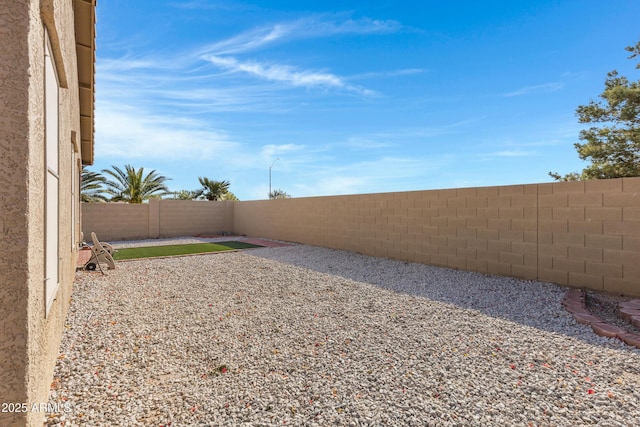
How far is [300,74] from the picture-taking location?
1189 cm

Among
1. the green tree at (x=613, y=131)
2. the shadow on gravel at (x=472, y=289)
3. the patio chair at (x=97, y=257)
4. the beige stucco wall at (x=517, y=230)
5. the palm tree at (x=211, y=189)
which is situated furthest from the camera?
the palm tree at (x=211, y=189)

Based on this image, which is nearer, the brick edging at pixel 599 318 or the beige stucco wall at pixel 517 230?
the brick edging at pixel 599 318

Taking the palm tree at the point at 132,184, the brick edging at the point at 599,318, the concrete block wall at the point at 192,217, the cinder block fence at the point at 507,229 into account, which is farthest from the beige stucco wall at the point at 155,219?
the brick edging at the point at 599,318

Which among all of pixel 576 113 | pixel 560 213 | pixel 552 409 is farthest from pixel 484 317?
pixel 576 113

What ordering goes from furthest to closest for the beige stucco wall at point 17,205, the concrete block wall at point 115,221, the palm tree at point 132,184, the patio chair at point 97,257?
the palm tree at point 132,184 → the concrete block wall at point 115,221 → the patio chair at point 97,257 → the beige stucco wall at point 17,205

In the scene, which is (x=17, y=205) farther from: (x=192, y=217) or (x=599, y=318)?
(x=192, y=217)

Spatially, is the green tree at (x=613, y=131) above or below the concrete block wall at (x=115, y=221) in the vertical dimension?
above

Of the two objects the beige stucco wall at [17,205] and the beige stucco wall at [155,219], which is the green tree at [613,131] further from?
the beige stucco wall at [155,219]

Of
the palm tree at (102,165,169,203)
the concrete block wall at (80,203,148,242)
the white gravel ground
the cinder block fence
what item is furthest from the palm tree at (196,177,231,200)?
the white gravel ground

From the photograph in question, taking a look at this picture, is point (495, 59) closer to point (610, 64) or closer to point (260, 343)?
point (610, 64)

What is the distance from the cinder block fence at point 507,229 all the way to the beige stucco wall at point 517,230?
0.01 metres

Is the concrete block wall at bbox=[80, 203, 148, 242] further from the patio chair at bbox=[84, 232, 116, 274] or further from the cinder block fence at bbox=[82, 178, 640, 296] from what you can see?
the cinder block fence at bbox=[82, 178, 640, 296]

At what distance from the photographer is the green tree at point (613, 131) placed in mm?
11758

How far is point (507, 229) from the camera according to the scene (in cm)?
666
